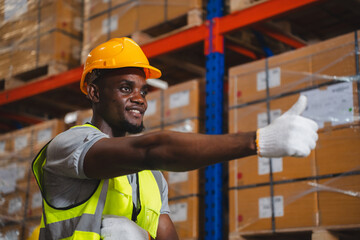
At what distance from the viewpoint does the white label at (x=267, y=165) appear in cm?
379

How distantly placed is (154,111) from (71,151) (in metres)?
2.73

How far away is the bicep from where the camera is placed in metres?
2.45

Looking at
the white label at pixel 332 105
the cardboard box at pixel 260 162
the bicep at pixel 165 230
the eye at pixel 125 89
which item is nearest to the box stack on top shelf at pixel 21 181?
the cardboard box at pixel 260 162

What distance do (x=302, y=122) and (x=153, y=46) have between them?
357cm

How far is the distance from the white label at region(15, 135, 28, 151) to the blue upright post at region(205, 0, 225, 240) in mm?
2158

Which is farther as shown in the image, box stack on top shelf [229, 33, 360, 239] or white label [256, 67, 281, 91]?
white label [256, 67, 281, 91]

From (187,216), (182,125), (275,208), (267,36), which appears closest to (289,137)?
(275,208)

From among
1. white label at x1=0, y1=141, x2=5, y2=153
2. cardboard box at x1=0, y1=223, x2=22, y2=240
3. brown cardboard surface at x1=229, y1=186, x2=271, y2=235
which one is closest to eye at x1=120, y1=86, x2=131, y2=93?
brown cardboard surface at x1=229, y1=186, x2=271, y2=235

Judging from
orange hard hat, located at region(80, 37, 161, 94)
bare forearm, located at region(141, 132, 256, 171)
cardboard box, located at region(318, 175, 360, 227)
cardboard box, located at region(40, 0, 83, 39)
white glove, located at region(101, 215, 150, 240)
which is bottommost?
white glove, located at region(101, 215, 150, 240)

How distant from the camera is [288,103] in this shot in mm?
3857

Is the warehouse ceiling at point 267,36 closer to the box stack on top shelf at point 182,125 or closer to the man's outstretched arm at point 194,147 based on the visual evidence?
the box stack on top shelf at point 182,125

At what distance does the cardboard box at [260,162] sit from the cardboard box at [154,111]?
68cm

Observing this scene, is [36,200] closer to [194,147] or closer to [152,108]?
[152,108]

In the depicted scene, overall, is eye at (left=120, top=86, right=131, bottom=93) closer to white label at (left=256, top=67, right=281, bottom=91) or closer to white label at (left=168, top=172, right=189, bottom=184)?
white label at (left=256, top=67, right=281, bottom=91)
